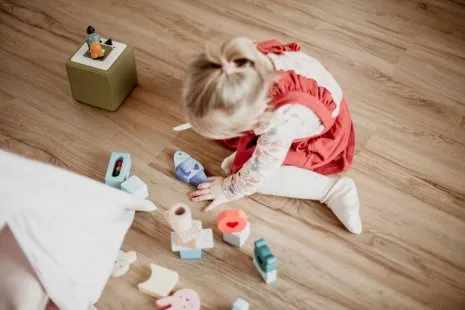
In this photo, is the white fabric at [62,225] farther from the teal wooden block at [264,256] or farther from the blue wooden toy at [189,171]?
the teal wooden block at [264,256]

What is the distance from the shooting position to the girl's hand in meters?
1.29

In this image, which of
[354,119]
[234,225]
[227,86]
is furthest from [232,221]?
[354,119]

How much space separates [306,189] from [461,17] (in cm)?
89

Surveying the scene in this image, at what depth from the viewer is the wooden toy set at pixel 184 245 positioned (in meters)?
1.12

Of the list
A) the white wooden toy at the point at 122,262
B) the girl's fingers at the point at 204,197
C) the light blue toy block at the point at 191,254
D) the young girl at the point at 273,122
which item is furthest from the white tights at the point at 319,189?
the white wooden toy at the point at 122,262

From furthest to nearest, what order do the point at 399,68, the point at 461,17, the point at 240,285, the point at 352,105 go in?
the point at 461,17
the point at 399,68
the point at 352,105
the point at 240,285

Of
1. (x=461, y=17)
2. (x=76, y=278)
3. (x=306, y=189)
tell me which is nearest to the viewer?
(x=76, y=278)

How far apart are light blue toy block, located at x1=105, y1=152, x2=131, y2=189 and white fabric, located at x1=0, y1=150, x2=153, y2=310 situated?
0.33 feet

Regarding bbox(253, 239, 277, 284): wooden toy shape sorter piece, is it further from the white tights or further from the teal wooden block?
the white tights

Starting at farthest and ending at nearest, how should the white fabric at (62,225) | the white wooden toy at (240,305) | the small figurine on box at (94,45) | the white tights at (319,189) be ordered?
1. the small figurine on box at (94,45)
2. the white tights at (319,189)
3. the white wooden toy at (240,305)
4. the white fabric at (62,225)

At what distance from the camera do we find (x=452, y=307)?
1.15 meters

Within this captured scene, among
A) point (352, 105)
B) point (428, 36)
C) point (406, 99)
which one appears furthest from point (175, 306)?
point (428, 36)

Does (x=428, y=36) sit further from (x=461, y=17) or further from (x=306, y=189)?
(x=306, y=189)

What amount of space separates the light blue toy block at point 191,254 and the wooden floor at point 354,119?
2 centimetres
